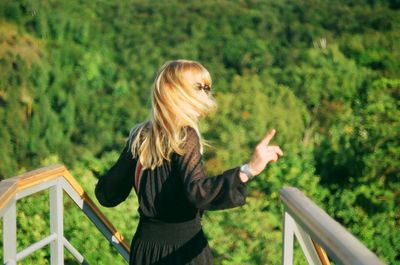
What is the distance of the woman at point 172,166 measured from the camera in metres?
1.76

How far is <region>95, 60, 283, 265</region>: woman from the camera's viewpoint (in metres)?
1.76

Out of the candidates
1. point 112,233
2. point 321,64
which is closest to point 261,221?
point 112,233

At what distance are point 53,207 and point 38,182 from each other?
28 cm

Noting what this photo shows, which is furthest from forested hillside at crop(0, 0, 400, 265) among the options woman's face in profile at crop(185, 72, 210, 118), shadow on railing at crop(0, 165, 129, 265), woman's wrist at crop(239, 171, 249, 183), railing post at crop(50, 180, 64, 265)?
woman's wrist at crop(239, 171, 249, 183)

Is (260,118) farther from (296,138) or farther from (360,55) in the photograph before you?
(360,55)

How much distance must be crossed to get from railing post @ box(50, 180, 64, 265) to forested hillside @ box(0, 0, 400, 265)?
0.93 meters

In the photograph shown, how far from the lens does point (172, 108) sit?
1798mm

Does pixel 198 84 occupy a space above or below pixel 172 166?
above

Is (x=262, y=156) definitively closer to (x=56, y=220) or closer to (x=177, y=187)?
(x=177, y=187)

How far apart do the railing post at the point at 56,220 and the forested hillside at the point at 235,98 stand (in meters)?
0.93

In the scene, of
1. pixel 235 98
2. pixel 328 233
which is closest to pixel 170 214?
pixel 328 233

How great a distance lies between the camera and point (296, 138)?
35.4 meters

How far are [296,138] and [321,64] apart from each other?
12.5 m

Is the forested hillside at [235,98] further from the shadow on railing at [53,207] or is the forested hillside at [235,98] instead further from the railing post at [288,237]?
the railing post at [288,237]
